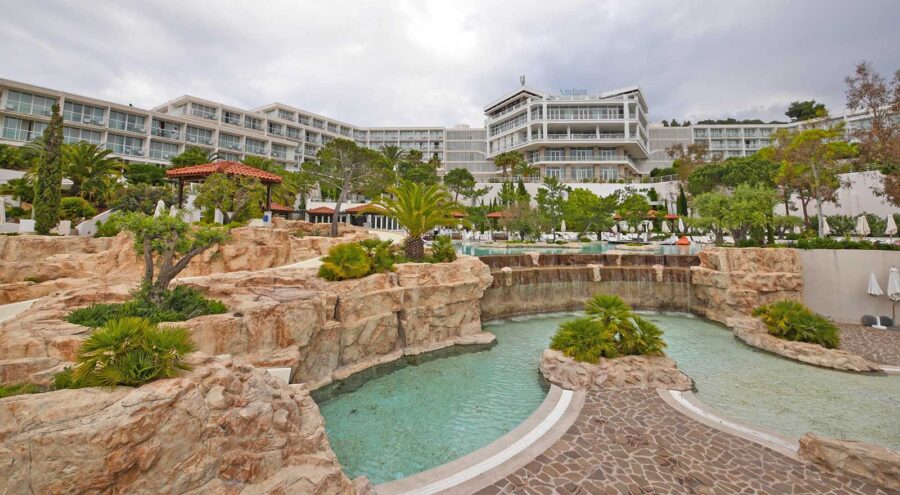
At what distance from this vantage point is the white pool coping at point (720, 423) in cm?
687

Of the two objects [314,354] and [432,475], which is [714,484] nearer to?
[432,475]

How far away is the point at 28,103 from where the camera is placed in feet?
134

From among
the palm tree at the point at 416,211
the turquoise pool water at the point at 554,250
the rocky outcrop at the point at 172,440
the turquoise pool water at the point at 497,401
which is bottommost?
the turquoise pool water at the point at 497,401

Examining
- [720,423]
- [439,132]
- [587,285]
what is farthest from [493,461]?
[439,132]

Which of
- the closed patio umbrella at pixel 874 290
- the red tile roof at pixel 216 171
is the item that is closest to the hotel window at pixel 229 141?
the red tile roof at pixel 216 171

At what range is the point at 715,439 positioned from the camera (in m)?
7.15

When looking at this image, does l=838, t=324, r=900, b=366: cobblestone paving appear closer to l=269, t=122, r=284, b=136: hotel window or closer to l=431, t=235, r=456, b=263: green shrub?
l=431, t=235, r=456, b=263: green shrub

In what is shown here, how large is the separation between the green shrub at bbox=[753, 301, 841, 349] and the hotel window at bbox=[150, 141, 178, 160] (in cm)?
6805

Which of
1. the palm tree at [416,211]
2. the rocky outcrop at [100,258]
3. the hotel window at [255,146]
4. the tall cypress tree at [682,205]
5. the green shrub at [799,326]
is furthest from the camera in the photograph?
the hotel window at [255,146]

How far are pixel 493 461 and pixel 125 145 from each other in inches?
2534

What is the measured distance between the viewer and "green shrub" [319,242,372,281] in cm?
1324

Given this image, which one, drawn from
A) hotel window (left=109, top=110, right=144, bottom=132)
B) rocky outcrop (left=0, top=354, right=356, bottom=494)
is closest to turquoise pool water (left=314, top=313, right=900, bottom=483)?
rocky outcrop (left=0, top=354, right=356, bottom=494)

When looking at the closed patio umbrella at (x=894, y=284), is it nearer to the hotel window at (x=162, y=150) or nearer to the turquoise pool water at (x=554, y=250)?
the turquoise pool water at (x=554, y=250)

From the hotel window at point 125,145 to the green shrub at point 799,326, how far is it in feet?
223
